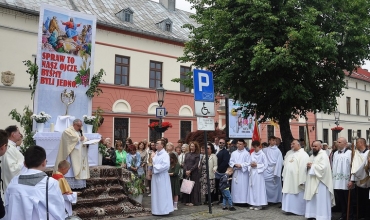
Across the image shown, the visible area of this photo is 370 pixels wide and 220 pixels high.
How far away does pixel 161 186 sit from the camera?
941cm

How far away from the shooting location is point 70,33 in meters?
11.5

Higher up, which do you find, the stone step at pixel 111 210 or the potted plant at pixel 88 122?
the potted plant at pixel 88 122

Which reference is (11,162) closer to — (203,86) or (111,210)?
(111,210)

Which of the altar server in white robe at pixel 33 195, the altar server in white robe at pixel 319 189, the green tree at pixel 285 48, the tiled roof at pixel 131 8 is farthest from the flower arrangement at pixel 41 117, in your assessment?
the tiled roof at pixel 131 8

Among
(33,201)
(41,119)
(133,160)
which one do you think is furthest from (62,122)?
(33,201)

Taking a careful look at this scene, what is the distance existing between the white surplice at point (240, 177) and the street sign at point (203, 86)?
7.58 feet

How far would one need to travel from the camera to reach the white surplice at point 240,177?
10.7 m

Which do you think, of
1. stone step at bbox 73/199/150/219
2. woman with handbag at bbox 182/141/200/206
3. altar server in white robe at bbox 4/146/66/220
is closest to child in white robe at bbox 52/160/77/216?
altar server in white robe at bbox 4/146/66/220

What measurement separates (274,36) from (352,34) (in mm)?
2683

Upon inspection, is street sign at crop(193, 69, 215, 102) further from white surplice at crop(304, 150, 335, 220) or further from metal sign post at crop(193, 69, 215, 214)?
white surplice at crop(304, 150, 335, 220)

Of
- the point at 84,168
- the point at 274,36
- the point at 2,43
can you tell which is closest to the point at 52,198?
the point at 84,168

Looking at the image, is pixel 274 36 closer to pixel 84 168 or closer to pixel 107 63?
pixel 84 168

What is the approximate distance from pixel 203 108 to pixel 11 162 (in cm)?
457

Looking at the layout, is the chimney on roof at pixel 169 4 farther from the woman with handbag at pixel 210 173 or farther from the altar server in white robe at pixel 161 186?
the altar server in white robe at pixel 161 186
